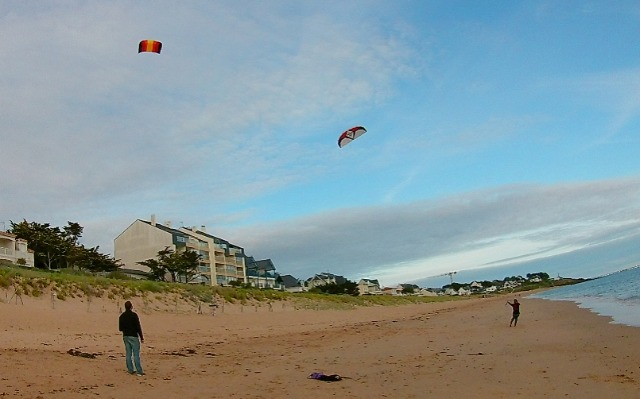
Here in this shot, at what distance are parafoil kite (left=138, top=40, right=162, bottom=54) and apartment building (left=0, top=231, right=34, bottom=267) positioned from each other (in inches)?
1365

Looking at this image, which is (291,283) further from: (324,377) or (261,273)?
(324,377)

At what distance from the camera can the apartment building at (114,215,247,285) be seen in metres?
73.6

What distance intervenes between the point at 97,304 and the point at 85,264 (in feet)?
117

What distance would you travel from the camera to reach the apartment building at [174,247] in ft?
241

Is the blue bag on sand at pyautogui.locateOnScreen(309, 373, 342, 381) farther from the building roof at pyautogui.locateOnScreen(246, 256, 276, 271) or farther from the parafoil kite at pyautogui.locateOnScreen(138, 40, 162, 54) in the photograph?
the building roof at pyautogui.locateOnScreen(246, 256, 276, 271)

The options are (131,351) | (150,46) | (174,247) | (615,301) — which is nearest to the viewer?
(131,351)

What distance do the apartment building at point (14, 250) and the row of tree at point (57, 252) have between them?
8.57ft

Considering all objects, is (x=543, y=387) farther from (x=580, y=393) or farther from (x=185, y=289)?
(x=185, y=289)

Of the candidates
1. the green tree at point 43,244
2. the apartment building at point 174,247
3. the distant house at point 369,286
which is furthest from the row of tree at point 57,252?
the distant house at point 369,286

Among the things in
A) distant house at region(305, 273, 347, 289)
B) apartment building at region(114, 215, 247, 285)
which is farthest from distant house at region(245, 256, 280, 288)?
distant house at region(305, 273, 347, 289)

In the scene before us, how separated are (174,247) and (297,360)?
6069cm

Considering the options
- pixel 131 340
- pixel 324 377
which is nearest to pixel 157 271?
pixel 131 340

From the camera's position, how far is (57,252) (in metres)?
58.1

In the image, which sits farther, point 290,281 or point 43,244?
point 290,281
